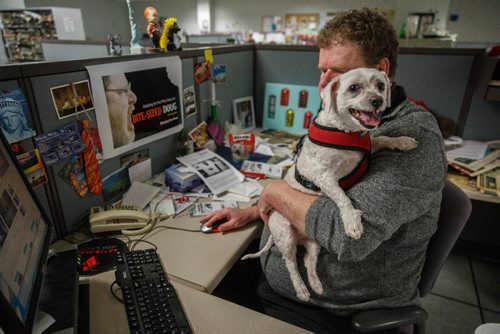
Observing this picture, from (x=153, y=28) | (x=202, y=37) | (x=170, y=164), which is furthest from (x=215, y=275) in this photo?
(x=202, y=37)

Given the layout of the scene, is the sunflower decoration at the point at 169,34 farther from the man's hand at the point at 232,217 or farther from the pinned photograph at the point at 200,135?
the man's hand at the point at 232,217

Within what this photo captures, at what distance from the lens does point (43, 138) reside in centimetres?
91

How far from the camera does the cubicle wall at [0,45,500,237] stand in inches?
36.2

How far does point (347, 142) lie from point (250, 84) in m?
1.41

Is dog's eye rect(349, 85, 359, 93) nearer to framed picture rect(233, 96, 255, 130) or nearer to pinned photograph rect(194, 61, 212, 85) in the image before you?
pinned photograph rect(194, 61, 212, 85)

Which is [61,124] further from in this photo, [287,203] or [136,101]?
[287,203]

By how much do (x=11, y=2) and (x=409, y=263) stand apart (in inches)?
301

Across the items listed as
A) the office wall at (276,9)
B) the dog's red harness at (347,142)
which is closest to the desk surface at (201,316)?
the dog's red harness at (347,142)

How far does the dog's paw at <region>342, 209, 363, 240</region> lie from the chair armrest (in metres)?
0.26

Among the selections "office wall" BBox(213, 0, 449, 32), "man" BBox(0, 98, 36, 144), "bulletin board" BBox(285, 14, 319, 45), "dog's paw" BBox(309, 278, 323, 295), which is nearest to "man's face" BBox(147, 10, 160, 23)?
"man" BBox(0, 98, 36, 144)

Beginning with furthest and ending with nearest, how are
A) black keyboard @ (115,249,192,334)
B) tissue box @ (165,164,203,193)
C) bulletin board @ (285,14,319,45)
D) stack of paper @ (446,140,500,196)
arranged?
bulletin board @ (285,14,319,45)
stack of paper @ (446,140,500,196)
tissue box @ (165,164,203,193)
black keyboard @ (115,249,192,334)

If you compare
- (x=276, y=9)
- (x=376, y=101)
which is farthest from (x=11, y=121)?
(x=276, y=9)

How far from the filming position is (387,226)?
0.73 meters

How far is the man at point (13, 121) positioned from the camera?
2.62 feet
